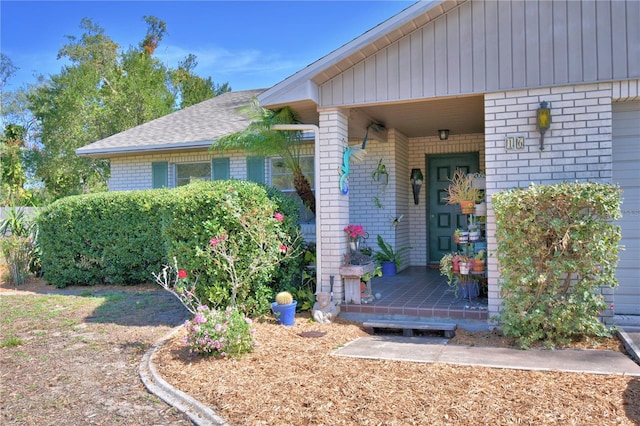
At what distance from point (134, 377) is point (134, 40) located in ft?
87.1

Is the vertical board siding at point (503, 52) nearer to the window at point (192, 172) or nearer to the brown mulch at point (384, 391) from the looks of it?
the brown mulch at point (384, 391)

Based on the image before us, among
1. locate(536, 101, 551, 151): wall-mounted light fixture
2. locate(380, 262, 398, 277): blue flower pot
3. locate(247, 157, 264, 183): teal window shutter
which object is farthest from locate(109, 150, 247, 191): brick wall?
locate(536, 101, 551, 151): wall-mounted light fixture

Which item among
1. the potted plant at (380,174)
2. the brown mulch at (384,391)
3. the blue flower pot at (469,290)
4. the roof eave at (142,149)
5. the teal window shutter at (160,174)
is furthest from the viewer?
the teal window shutter at (160,174)

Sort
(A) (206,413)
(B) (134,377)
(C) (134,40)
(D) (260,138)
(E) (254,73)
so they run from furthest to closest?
1. (C) (134,40)
2. (E) (254,73)
3. (D) (260,138)
4. (B) (134,377)
5. (A) (206,413)

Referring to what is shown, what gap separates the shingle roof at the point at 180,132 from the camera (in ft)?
35.4

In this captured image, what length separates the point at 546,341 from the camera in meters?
4.87

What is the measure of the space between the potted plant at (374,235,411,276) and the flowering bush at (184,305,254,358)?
4.60m

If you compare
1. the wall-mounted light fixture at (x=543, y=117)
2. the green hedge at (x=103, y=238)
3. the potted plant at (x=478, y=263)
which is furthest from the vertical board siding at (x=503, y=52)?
the green hedge at (x=103, y=238)

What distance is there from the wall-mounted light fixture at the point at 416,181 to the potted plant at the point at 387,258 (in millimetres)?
1470

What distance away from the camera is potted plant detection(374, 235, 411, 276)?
→ 895 cm

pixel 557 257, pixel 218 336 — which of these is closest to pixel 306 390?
pixel 218 336

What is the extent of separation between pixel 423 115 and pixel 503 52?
2370mm

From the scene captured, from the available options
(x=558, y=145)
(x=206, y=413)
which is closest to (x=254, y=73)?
(x=558, y=145)

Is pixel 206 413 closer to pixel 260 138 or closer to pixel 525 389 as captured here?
pixel 525 389
